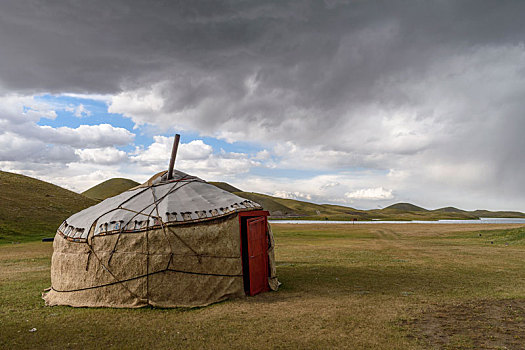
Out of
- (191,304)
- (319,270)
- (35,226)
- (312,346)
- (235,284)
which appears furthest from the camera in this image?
(35,226)

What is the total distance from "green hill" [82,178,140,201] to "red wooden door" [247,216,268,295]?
10998cm

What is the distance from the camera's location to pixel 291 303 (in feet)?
28.9

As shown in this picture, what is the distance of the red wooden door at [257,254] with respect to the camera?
32.1 feet

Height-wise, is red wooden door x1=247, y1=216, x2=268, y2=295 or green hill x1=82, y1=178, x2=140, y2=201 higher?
green hill x1=82, y1=178, x2=140, y2=201

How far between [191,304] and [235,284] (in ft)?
4.04

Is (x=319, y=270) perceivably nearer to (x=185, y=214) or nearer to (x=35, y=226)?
(x=185, y=214)

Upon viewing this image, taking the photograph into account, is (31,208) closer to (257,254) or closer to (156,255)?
(156,255)

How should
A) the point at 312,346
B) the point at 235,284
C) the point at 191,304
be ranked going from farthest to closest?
1. the point at 235,284
2. the point at 191,304
3. the point at 312,346

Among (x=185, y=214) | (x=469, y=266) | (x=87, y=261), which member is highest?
(x=185, y=214)

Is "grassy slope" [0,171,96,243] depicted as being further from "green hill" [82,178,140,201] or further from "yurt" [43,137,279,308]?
"green hill" [82,178,140,201]

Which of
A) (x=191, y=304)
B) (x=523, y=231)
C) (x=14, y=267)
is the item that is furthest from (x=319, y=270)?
(x=523, y=231)

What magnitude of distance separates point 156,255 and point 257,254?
2.79 metres

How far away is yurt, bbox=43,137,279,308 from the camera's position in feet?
28.7

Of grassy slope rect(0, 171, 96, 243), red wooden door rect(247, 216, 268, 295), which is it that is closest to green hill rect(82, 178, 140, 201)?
grassy slope rect(0, 171, 96, 243)
